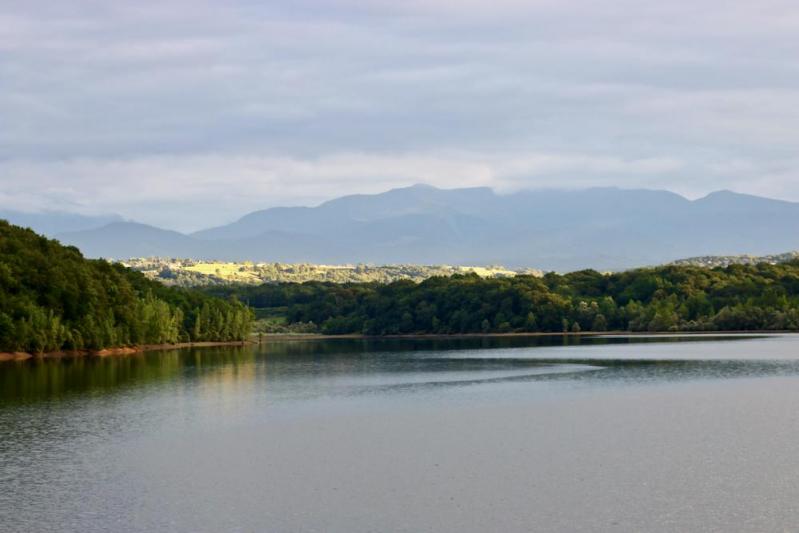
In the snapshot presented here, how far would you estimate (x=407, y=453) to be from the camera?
51.7 metres

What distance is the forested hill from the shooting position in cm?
13525

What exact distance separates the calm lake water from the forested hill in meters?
38.8

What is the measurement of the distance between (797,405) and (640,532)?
36179mm

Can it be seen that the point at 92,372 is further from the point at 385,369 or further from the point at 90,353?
the point at 90,353

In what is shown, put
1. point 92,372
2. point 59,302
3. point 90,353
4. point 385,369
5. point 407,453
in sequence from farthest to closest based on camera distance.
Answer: point 90,353, point 59,302, point 385,369, point 92,372, point 407,453

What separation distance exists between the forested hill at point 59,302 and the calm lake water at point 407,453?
3883cm

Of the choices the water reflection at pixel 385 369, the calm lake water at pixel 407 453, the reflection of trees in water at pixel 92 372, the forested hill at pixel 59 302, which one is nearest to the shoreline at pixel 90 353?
the forested hill at pixel 59 302

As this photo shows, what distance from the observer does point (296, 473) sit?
46906 millimetres

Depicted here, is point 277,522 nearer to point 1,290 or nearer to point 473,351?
point 1,290

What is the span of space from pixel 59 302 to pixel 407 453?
339 feet

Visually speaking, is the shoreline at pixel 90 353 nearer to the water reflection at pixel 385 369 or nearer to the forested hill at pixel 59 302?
the forested hill at pixel 59 302

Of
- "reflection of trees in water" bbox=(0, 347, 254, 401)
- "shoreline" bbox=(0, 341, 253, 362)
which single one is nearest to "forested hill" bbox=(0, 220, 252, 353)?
"shoreline" bbox=(0, 341, 253, 362)

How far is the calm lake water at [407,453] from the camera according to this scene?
126ft

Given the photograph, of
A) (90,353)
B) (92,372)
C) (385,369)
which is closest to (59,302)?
(90,353)
